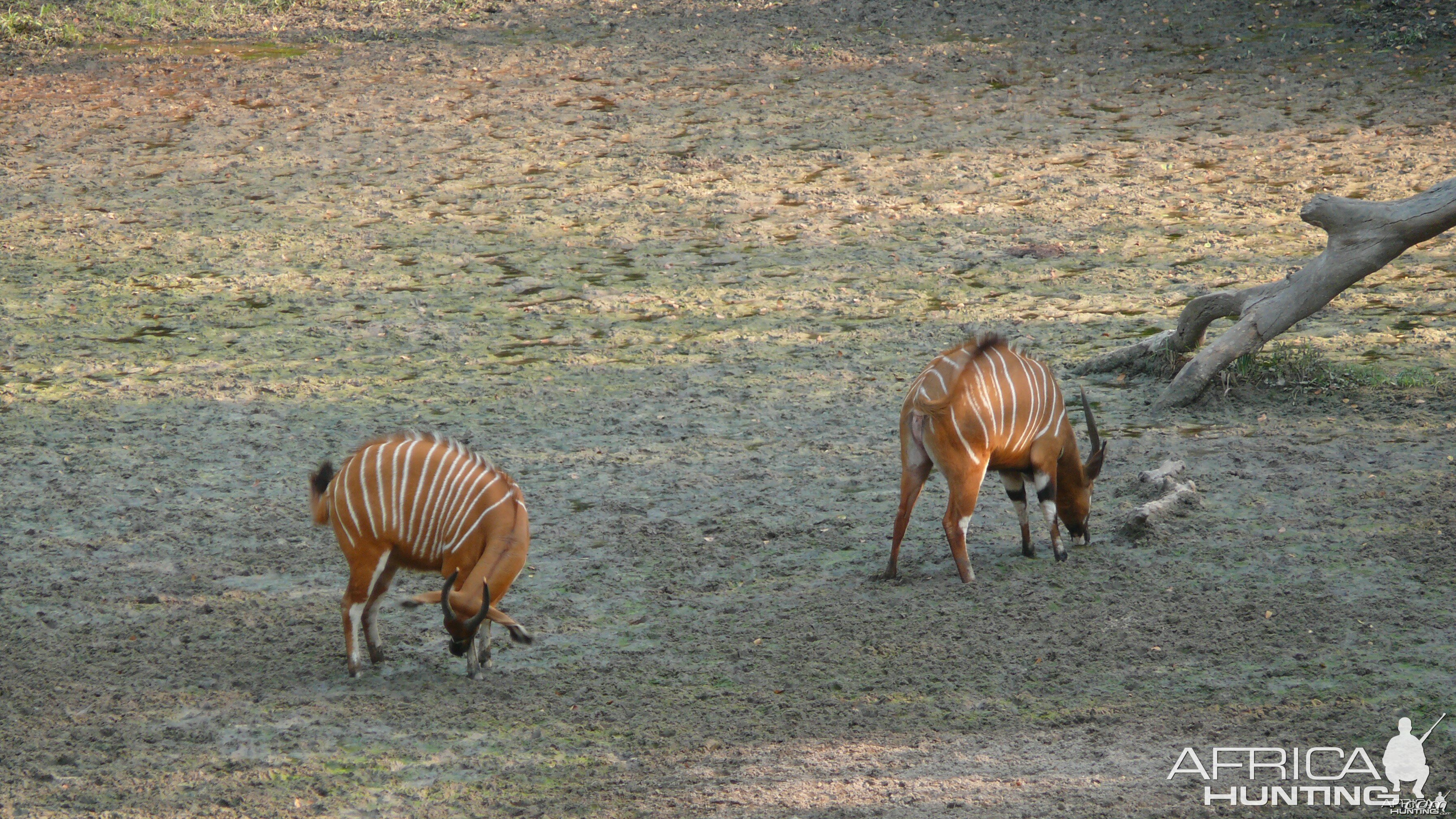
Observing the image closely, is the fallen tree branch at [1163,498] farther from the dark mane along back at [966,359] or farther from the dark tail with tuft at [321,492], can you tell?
the dark tail with tuft at [321,492]

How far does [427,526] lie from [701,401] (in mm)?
3099

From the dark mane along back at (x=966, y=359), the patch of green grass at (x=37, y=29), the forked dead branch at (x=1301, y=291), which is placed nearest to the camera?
the dark mane along back at (x=966, y=359)

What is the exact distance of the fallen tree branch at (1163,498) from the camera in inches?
238

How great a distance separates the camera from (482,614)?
14.9 ft

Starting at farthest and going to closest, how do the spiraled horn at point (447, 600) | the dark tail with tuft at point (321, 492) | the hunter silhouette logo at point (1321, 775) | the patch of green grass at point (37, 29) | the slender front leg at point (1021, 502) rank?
the patch of green grass at point (37, 29)
the slender front leg at point (1021, 502)
the dark tail with tuft at point (321, 492)
the spiraled horn at point (447, 600)
the hunter silhouette logo at point (1321, 775)

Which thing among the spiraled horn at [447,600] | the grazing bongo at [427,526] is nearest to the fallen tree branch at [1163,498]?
the grazing bongo at [427,526]

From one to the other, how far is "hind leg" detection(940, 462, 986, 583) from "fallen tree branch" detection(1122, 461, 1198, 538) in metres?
0.87

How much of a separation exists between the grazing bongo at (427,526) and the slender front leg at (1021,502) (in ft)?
7.54

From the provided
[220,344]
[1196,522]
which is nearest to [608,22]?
[220,344]

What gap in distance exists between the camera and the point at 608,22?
1515 centimetres

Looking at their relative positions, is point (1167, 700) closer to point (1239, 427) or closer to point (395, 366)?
point (1239, 427)

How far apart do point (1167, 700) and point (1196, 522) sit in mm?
1629

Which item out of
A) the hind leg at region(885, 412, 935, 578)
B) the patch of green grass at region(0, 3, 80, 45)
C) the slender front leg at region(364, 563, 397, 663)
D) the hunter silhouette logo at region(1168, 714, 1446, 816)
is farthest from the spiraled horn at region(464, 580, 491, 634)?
the patch of green grass at region(0, 3, 80, 45)

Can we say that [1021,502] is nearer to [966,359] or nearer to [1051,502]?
[1051,502]
